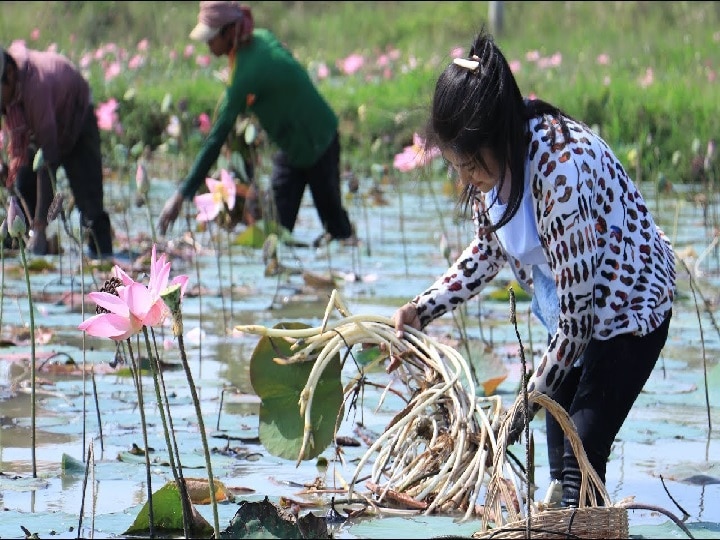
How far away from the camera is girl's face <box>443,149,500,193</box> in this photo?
112 inches

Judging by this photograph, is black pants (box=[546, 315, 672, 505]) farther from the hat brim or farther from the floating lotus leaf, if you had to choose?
the hat brim

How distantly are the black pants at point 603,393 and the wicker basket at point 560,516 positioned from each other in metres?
0.29

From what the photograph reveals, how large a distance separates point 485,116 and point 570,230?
0.26 meters

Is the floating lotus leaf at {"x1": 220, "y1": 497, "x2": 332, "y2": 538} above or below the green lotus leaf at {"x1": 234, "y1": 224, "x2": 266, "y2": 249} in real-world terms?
above

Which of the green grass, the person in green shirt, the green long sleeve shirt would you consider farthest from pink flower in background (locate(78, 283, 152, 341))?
the green grass

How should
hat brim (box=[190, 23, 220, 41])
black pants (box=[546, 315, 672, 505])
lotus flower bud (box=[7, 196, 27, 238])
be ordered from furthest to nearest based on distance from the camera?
hat brim (box=[190, 23, 220, 41]) → lotus flower bud (box=[7, 196, 27, 238]) → black pants (box=[546, 315, 672, 505])

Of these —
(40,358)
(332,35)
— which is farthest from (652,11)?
(40,358)

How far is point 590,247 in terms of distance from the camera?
2848 mm

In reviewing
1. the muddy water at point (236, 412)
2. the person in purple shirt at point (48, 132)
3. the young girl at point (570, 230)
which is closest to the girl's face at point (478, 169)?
the young girl at point (570, 230)

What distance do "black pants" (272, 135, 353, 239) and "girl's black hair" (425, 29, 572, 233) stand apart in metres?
4.86

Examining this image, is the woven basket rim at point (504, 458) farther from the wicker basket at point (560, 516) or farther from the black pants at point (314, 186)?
the black pants at point (314, 186)

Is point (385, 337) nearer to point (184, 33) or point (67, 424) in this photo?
point (67, 424)

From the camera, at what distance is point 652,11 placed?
20.2 m

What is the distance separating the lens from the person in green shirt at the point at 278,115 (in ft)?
22.6
